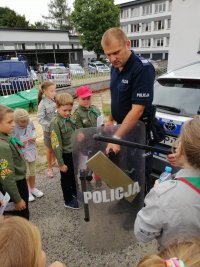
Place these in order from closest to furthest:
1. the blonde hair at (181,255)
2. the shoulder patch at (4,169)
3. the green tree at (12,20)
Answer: the blonde hair at (181,255)
the shoulder patch at (4,169)
the green tree at (12,20)

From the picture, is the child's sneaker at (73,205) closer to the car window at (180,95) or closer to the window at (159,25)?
the car window at (180,95)

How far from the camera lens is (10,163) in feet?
6.70

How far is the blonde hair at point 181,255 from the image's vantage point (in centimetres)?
89

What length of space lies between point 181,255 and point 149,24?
44204mm

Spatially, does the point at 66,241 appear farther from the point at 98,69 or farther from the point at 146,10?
the point at 146,10

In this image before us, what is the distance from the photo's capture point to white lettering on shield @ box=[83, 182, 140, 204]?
201 centimetres

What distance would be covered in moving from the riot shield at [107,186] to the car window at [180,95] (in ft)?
2.79

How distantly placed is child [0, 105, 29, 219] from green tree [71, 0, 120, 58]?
32.9 meters

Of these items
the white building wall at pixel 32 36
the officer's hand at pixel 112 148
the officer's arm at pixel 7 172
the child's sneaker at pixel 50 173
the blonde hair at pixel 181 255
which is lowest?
the child's sneaker at pixel 50 173

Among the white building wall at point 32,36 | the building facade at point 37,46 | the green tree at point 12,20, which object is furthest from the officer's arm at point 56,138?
the green tree at point 12,20

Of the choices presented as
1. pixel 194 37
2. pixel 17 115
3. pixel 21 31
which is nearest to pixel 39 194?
pixel 17 115

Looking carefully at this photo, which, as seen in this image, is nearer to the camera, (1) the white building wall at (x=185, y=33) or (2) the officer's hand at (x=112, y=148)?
(2) the officer's hand at (x=112, y=148)

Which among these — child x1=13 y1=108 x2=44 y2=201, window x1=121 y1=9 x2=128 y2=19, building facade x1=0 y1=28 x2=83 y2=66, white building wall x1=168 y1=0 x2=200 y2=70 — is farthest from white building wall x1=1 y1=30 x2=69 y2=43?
child x1=13 y1=108 x2=44 y2=201

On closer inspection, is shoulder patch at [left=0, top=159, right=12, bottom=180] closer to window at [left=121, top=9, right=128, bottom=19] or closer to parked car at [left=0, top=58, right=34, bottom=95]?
parked car at [left=0, top=58, right=34, bottom=95]
